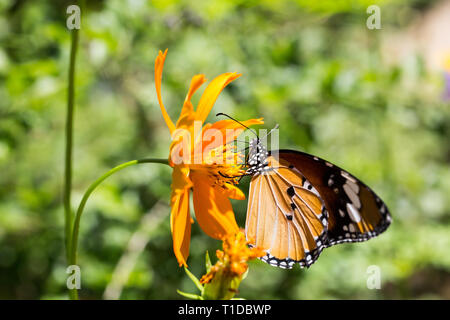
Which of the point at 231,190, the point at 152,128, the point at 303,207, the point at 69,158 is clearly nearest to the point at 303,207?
the point at 303,207

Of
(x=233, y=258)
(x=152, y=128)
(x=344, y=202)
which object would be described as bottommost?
(x=233, y=258)

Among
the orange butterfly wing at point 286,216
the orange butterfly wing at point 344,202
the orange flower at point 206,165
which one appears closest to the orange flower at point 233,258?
the orange flower at point 206,165

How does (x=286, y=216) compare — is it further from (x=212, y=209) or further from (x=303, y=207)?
(x=212, y=209)

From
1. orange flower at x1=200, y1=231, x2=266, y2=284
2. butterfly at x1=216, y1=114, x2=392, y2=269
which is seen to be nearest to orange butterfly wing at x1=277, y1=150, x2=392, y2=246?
butterfly at x1=216, y1=114, x2=392, y2=269

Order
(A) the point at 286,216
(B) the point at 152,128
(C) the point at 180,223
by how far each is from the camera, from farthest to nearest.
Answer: (B) the point at 152,128
(A) the point at 286,216
(C) the point at 180,223

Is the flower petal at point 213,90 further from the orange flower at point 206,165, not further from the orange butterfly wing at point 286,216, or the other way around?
the orange butterfly wing at point 286,216

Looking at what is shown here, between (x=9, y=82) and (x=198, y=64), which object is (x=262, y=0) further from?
(x=9, y=82)
